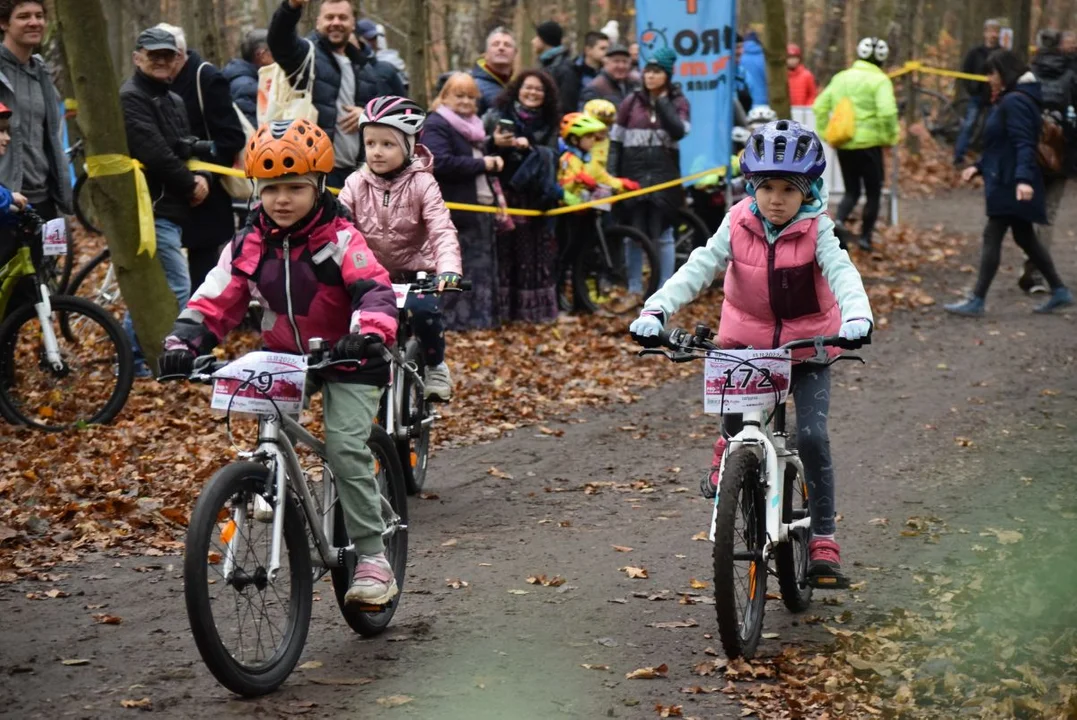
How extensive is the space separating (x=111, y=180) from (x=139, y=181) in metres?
0.21

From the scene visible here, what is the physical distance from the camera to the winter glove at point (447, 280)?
7.51 m

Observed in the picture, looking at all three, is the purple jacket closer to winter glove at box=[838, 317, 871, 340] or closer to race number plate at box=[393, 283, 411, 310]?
race number plate at box=[393, 283, 411, 310]

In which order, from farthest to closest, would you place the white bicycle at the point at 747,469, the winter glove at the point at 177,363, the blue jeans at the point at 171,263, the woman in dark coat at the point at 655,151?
the woman in dark coat at the point at 655,151, the blue jeans at the point at 171,263, the white bicycle at the point at 747,469, the winter glove at the point at 177,363

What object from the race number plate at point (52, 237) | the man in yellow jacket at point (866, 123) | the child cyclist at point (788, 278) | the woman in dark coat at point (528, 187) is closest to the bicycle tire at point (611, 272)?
the woman in dark coat at point (528, 187)

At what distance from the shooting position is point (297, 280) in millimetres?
5719

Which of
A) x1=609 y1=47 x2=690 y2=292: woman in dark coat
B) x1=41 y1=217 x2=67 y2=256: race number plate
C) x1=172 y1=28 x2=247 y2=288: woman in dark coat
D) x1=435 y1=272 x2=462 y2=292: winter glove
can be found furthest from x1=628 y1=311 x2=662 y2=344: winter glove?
x1=609 y1=47 x2=690 y2=292: woman in dark coat

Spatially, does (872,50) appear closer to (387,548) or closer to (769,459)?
(769,459)

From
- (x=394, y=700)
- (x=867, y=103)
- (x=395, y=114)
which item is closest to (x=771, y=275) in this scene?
(x=394, y=700)

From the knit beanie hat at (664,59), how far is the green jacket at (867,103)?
3.90 meters

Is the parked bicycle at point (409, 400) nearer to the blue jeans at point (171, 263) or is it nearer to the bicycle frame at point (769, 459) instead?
the bicycle frame at point (769, 459)

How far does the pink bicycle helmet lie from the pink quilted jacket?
1.01 ft

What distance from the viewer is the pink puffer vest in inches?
241

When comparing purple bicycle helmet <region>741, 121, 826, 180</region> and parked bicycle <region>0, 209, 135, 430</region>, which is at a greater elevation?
purple bicycle helmet <region>741, 121, 826, 180</region>

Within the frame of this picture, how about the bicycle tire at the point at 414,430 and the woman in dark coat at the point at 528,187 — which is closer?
the bicycle tire at the point at 414,430
